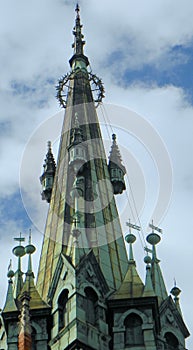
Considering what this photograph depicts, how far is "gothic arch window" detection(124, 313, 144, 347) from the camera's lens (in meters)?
51.3

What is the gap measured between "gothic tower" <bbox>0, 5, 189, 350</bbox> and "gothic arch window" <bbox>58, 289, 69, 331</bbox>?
0.03 m

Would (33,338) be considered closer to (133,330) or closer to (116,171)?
(133,330)

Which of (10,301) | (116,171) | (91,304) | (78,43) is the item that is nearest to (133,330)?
(91,304)

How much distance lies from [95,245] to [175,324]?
14.1 feet

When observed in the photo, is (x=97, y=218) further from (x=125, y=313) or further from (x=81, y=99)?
(x=81, y=99)

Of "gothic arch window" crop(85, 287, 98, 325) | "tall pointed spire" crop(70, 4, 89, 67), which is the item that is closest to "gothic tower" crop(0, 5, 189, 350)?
"gothic arch window" crop(85, 287, 98, 325)

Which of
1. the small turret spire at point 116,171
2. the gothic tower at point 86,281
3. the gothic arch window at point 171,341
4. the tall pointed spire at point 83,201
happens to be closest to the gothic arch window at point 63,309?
the gothic tower at point 86,281

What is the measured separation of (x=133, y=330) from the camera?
5188 cm

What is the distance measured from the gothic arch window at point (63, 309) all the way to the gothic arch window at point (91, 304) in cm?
74

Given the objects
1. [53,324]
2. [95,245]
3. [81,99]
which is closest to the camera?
[53,324]

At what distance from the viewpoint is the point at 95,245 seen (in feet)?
182

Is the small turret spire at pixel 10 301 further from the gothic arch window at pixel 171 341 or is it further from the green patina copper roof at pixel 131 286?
the gothic arch window at pixel 171 341

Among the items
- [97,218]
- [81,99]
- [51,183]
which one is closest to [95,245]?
[97,218]

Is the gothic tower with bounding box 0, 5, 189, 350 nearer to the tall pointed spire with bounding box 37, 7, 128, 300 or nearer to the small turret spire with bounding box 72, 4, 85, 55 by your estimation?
the tall pointed spire with bounding box 37, 7, 128, 300
